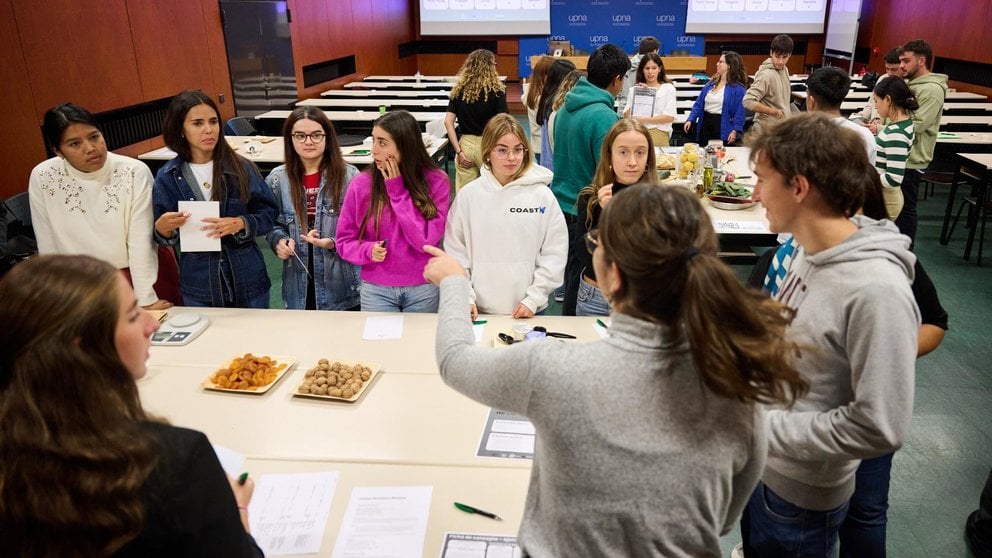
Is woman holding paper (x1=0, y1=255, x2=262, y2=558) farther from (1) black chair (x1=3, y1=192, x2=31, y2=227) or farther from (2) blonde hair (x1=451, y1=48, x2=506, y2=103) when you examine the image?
(2) blonde hair (x1=451, y1=48, x2=506, y2=103)

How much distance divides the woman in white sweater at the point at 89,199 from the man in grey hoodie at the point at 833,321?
2.36 meters

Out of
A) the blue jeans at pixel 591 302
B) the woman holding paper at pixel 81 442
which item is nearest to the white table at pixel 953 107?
the blue jeans at pixel 591 302

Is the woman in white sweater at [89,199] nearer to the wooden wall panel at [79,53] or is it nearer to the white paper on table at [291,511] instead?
the white paper on table at [291,511]

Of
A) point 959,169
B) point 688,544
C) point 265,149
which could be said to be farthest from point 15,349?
point 959,169

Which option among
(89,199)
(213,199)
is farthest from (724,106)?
(89,199)

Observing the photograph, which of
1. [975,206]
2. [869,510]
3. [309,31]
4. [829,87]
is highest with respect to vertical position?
[309,31]

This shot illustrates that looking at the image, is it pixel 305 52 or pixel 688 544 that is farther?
pixel 305 52

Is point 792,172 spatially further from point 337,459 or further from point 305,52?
point 305,52

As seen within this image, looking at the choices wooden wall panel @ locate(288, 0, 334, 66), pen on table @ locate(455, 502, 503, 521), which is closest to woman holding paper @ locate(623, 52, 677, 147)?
pen on table @ locate(455, 502, 503, 521)

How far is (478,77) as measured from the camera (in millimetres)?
5059

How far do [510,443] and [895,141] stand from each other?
116 inches

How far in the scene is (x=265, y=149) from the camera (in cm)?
541

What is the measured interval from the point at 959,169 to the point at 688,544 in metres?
5.38

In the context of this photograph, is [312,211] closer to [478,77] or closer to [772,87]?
[478,77]
